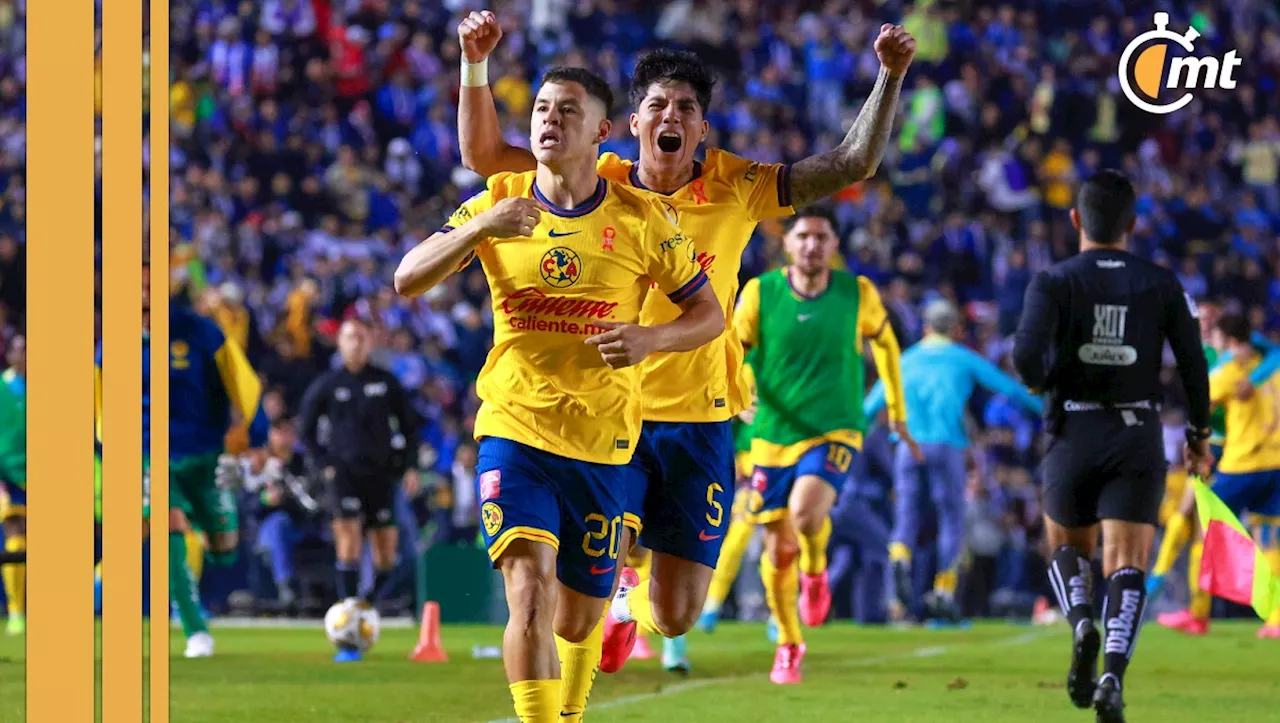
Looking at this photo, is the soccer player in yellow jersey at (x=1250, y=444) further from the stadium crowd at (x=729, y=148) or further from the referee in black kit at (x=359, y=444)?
the referee in black kit at (x=359, y=444)

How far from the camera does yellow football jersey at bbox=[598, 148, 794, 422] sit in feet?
21.5

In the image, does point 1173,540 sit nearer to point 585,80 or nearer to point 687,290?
point 687,290

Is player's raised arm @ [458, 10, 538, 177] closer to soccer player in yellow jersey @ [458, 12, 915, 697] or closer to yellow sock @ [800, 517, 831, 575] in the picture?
soccer player in yellow jersey @ [458, 12, 915, 697]

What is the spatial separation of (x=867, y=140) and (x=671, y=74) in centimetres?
74

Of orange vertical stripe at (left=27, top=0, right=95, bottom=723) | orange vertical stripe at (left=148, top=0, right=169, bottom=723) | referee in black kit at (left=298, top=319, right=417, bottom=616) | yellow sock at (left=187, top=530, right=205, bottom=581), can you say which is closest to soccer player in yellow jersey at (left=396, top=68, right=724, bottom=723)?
orange vertical stripe at (left=148, top=0, right=169, bottom=723)

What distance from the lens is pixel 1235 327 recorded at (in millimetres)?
12602

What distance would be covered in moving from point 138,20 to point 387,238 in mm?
18084

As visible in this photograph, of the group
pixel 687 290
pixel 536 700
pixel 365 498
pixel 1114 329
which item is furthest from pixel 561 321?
pixel 365 498

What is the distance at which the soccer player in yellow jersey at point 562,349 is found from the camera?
5.29 metres

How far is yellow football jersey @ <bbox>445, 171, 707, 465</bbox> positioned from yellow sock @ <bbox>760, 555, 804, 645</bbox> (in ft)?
13.2

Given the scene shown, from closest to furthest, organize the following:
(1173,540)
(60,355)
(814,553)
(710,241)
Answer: (60,355) → (710,241) → (814,553) → (1173,540)

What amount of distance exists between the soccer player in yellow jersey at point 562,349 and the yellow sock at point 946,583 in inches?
381

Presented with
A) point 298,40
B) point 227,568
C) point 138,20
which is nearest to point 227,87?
point 298,40

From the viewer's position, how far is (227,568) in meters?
16.9
